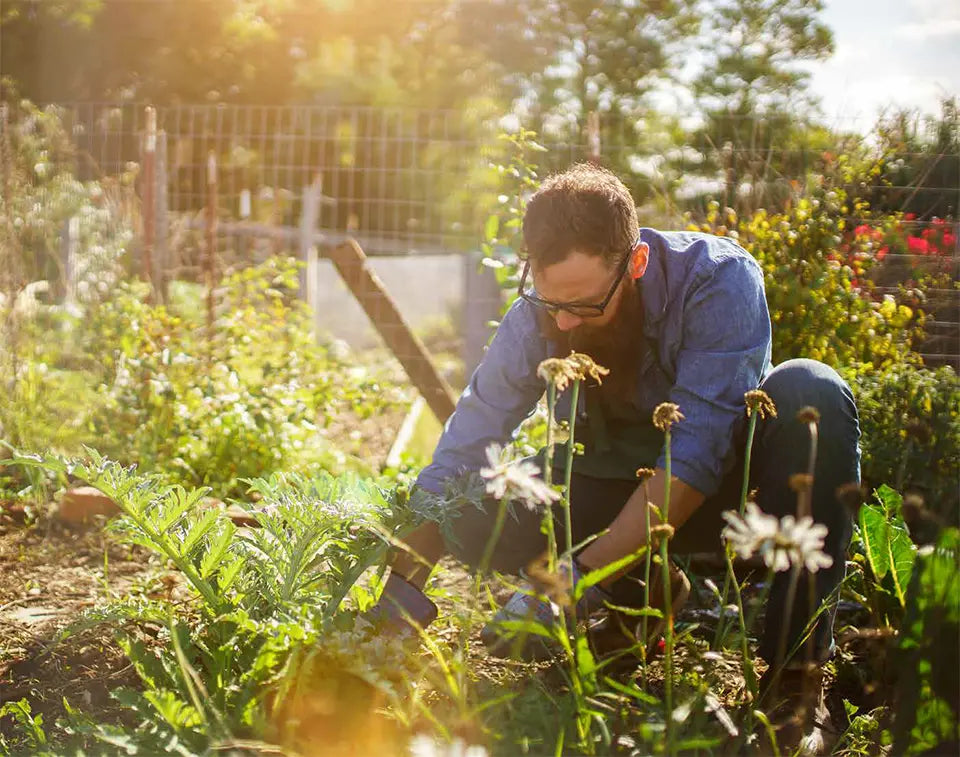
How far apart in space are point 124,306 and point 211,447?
104cm

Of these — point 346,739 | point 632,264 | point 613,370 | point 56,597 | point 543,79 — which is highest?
point 543,79

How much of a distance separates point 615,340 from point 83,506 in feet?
7.11

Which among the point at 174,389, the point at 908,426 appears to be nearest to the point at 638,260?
the point at 908,426

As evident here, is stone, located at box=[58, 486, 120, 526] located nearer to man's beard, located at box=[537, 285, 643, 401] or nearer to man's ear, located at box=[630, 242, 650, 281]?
man's beard, located at box=[537, 285, 643, 401]

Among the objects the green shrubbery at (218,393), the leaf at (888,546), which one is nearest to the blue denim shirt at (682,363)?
the leaf at (888,546)

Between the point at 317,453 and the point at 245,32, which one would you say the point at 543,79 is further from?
the point at 317,453

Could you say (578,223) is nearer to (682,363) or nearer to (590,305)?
(590,305)

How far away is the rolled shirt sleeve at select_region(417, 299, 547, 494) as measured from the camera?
236cm

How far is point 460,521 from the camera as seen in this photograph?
231 centimetres

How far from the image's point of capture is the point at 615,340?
235 centimetres

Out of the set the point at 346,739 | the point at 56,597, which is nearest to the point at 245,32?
the point at 56,597

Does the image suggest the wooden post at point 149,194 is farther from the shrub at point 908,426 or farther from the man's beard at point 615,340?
the shrub at point 908,426

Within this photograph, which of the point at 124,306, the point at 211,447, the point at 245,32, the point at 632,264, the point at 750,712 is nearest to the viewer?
the point at 750,712

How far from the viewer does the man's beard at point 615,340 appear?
2318mm
